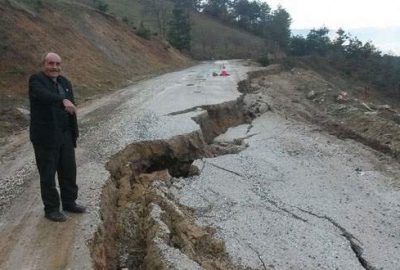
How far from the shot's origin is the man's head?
17.3 ft

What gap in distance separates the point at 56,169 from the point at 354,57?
42.1 meters

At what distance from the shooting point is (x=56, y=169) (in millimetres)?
5578

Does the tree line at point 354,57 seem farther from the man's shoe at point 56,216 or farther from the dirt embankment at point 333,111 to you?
the man's shoe at point 56,216

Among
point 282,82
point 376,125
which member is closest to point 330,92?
point 282,82

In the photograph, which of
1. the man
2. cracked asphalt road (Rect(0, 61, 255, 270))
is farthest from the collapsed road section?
the man

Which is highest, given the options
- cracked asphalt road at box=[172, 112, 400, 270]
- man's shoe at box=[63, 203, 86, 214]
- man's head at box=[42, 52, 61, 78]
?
man's head at box=[42, 52, 61, 78]

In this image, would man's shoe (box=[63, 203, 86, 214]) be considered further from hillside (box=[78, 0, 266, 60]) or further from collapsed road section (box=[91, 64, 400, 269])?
hillside (box=[78, 0, 266, 60])

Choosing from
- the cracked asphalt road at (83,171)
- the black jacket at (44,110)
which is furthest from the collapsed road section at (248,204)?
the black jacket at (44,110)

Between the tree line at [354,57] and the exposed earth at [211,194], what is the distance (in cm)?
2167

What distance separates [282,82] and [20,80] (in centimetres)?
1161

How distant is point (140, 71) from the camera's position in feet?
82.9

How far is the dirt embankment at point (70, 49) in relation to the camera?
46.6 ft

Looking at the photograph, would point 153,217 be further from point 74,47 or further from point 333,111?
point 74,47

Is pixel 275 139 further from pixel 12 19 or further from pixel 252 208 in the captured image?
pixel 12 19
